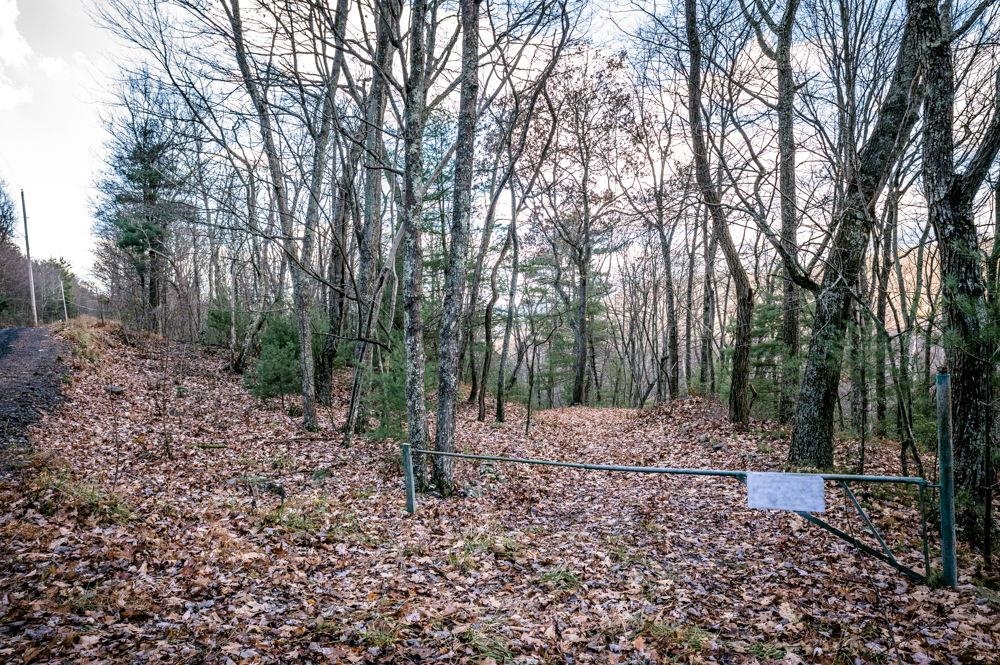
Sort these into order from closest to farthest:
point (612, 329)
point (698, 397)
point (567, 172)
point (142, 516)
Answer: point (142, 516), point (698, 397), point (567, 172), point (612, 329)

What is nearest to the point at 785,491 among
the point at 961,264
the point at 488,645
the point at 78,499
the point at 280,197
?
the point at 488,645

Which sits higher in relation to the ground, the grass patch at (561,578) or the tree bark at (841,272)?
the tree bark at (841,272)

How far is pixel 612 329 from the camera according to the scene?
29906 mm

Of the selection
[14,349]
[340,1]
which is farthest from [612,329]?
[14,349]

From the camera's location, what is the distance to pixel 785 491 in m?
3.84

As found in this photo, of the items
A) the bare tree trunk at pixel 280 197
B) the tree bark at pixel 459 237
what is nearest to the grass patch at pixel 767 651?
the tree bark at pixel 459 237

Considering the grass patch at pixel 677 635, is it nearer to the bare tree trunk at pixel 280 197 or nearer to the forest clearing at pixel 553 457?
the forest clearing at pixel 553 457

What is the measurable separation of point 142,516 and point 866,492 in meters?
9.03

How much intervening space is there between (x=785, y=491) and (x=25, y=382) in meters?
14.3

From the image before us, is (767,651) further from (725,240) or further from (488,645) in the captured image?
(725,240)

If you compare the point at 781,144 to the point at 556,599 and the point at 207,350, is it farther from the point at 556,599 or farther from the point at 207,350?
the point at 207,350

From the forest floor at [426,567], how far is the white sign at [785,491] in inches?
37.6

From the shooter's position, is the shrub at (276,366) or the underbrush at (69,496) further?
the shrub at (276,366)

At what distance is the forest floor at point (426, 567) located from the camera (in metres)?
3.55
